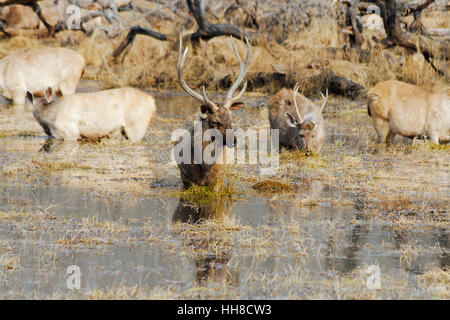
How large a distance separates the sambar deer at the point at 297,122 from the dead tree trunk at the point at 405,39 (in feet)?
19.1

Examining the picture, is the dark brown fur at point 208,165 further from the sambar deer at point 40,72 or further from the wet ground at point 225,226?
the sambar deer at point 40,72

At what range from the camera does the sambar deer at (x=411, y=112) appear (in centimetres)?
1231

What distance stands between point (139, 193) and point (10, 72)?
8.03 metres

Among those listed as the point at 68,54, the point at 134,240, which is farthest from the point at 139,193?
the point at 68,54

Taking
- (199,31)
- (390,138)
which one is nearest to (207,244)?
(390,138)

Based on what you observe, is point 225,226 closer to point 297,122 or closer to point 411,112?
point 297,122

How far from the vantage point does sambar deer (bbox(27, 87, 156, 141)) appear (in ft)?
40.3

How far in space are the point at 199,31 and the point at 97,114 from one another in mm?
8311

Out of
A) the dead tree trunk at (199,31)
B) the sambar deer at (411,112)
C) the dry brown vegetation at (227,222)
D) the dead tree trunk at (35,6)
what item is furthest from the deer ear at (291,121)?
the dead tree trunk at (35,6)

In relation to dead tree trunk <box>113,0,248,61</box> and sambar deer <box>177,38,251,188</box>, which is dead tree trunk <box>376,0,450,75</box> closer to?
dead tree trunk <box>113,0,248,61</box>

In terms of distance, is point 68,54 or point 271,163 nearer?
point 271,163
